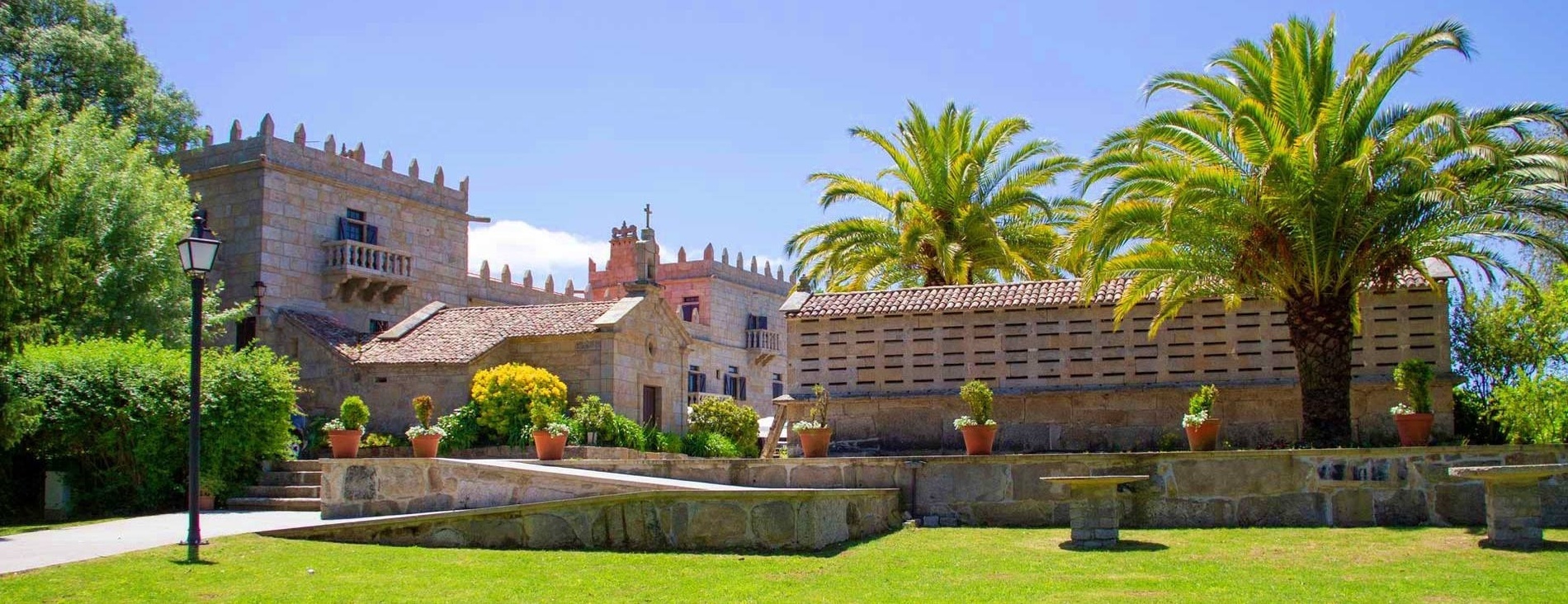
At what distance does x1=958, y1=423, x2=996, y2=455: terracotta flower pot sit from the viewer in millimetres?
17172

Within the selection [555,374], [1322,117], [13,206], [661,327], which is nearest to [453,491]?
[13,206]

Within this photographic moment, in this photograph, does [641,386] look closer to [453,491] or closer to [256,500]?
[256,500]

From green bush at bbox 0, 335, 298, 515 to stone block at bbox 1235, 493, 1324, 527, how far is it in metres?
14.3

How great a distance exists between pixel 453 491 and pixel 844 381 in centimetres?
827

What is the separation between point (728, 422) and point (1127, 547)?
732 inches

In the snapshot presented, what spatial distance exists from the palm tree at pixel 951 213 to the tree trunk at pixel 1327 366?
10.8m

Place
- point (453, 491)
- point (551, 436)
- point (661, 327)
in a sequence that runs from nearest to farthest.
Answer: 1. point (453, 491)
2. point (551, 436)
3. point (661, 327)

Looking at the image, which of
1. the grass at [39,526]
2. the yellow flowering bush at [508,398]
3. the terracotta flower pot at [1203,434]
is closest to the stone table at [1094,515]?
the terracotta flower pot at [1203,434]

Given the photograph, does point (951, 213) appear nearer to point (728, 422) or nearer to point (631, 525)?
point (728, 422)

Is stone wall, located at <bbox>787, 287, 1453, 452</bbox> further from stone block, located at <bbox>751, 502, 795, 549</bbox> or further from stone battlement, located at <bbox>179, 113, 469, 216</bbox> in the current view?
stone battlement, located at <bbox>179, 113, 469, 216</bbox>

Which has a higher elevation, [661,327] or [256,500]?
[661,327]

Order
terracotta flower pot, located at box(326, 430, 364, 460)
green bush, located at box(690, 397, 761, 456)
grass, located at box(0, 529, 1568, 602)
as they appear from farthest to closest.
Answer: green bush, located at box(690, 397, 761, 456) < terracotta flower pot, located at box(326, 430, 364, 460) < grass, located at box(0, 529, 1568, 602)

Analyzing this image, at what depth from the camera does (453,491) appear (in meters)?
15.0

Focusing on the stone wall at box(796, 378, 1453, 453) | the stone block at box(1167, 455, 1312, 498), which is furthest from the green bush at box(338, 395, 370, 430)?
the stone block at box(1167, 455, 1312, 498)
